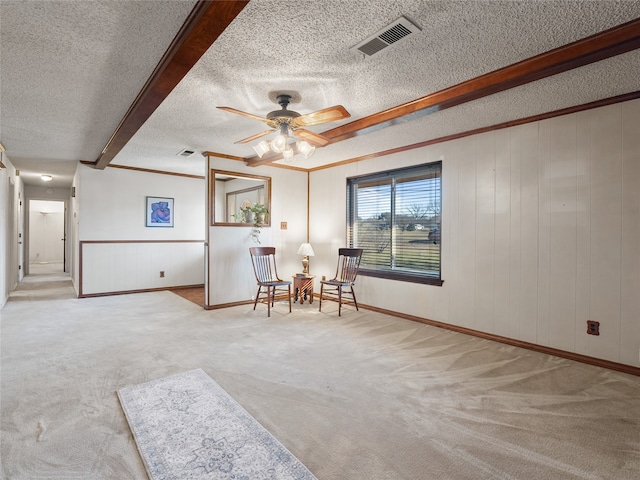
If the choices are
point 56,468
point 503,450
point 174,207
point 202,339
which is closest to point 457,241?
point 503,450

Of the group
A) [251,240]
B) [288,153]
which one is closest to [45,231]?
[251,240]

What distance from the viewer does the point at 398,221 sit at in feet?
15.5

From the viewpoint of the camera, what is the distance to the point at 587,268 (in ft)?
10.0

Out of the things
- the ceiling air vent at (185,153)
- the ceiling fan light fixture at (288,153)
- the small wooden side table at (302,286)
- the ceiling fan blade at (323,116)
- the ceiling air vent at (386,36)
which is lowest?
the small wooden side table at (302,286)

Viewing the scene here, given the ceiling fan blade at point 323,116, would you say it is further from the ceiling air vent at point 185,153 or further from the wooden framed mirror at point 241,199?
the ceiling air vent at point 185,153

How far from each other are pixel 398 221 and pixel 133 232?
5002 millimetres

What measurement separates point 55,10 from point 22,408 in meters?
2.38

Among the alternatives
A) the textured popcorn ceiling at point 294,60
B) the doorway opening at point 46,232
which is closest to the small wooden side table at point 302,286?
the textured popcorn ceiling at point 294,60

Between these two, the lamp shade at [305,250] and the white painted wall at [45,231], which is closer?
the lamp shade at [305,250]

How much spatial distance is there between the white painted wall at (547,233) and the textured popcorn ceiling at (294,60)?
0.35 m

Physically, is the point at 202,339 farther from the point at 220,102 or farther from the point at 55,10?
the point at 55,10

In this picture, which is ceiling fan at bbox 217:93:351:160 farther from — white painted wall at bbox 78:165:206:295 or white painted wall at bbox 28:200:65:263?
white painted wall at bbox 28:200:65:263

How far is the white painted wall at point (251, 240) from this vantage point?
201 inches

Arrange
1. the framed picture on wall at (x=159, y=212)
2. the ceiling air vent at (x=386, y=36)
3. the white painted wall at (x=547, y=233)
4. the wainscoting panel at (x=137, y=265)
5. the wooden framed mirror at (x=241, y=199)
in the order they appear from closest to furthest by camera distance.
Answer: the ceiling air vent at (x=386, y=36) < the white painted wall at (x=547, y=233) < the wooden framed mirror at (x=241, y=199) < the wainscoting panel at (x=137, y=265) < the framed picture on wall at (x=159, y=212)
